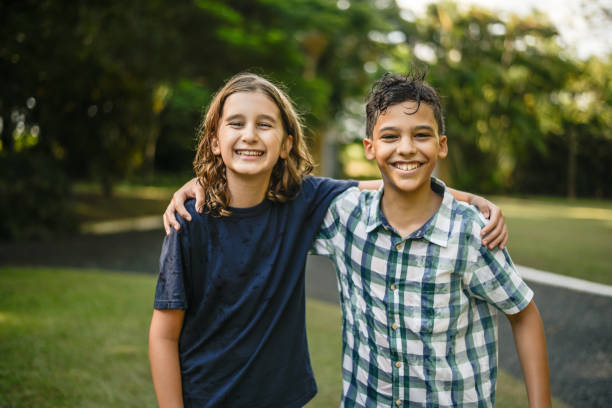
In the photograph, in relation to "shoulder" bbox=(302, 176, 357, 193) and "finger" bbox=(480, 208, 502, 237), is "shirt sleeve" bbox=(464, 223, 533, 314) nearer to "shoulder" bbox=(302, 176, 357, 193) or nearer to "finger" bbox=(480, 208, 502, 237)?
"finger" bbox=(480, 208, 502, 237)

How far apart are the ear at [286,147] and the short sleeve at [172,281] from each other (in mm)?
585

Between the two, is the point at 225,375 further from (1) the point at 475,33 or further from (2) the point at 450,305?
(1) the point at 475,33

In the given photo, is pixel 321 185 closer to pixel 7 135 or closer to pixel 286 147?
pixel 286 147

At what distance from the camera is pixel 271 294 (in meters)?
1.73

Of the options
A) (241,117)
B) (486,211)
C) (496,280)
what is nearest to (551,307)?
(486,211)

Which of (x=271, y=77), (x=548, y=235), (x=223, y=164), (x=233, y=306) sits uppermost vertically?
(x=271, y=77)

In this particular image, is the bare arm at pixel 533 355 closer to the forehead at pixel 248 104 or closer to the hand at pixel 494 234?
the hand at pixel 494 234

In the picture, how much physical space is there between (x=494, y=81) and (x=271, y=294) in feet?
87.5

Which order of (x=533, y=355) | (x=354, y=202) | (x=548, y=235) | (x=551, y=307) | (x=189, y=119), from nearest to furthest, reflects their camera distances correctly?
1. (x=533, y=355)
2. (x=354, y=202)
3. (x=551, y=307)
4. (x=548, y=235)
5. (x=189, y=119)

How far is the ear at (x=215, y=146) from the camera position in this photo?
6.37 feet

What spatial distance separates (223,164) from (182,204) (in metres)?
0.27

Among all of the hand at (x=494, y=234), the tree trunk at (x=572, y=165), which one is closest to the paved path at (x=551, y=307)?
the hand at (x=494, y=234)

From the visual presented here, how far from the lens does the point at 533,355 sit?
158 centimetres

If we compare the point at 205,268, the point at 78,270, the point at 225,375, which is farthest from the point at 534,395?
the point at 78,270
